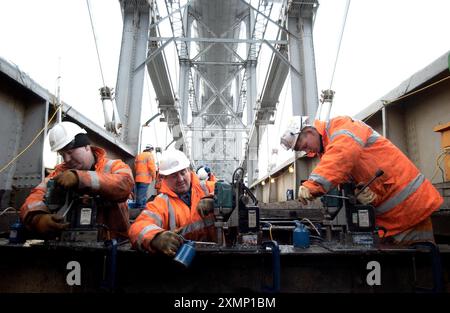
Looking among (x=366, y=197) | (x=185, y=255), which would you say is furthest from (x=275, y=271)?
(x=366, y=197)

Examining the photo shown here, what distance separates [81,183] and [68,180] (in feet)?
0.26

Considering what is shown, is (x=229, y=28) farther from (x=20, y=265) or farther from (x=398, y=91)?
(x=20, y=265)

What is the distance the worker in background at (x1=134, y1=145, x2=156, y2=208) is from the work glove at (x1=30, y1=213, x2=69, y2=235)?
3961 millimetres

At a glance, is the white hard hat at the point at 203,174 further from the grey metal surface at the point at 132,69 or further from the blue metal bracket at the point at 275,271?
the blue metal bracket at the point at 275,271

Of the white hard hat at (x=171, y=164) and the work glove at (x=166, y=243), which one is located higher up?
the white hard hat at (x=171, y=164)

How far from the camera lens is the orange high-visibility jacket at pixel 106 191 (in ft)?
6.81

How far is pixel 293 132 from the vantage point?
2.49 metres

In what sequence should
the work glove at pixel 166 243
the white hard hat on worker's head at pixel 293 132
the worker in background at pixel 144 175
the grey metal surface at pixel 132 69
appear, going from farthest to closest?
1. the grey metal surface at pixel 132 69
2. the worker in background at pixel 144 175
3. the white hard hat on worker's head at pixel 293 132
4. the work glove at pixel 166 243

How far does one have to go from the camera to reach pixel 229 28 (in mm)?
13172

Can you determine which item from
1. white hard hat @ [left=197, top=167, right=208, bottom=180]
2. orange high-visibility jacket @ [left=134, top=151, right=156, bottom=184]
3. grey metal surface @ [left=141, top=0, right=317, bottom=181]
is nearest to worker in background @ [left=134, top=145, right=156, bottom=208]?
orange high-visibility jacket @ [left=134, top=151, right=156, bottom=184]

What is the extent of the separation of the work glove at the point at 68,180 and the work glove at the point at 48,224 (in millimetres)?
215

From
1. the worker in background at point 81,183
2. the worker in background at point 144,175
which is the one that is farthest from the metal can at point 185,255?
the worker in background at point 144,175

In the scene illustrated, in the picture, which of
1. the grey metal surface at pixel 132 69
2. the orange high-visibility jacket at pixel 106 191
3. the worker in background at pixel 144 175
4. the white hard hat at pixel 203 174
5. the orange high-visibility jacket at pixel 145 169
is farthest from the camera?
the grey metal surface at pixel 132 69
